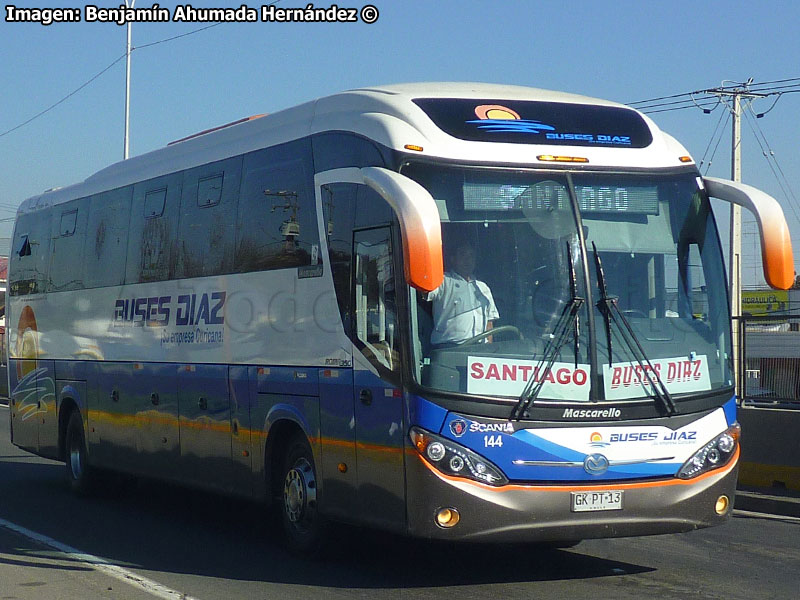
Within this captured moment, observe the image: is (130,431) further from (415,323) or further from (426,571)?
(415,323)

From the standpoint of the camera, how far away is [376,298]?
8.26m

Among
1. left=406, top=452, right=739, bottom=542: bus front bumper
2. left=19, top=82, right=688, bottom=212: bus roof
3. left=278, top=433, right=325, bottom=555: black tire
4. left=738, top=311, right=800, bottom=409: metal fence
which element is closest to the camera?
left=406, top=452, right=739, bottom=542: bus front bumper

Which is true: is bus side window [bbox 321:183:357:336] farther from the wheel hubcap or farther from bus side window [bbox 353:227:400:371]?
the wheel hubcap

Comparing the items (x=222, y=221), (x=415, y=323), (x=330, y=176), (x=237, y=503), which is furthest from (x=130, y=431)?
(x=415, y=323)

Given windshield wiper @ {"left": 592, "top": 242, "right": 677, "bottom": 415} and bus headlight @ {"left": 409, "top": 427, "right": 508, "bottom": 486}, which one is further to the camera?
windshield wiper @ {"left": 592, "top": 242, "right": 677, "bottom": 415}

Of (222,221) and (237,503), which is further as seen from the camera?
(237,503)

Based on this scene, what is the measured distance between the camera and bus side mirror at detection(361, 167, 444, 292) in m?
7.02

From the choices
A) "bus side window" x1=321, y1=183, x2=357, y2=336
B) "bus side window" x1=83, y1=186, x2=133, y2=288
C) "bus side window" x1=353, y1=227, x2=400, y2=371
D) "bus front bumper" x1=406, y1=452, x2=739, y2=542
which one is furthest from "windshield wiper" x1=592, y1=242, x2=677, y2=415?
"bus side window" x1=83, y1=186, x2=133, y2=288

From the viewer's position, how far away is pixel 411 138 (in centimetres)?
819

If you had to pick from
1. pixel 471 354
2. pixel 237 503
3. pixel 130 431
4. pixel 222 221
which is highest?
pixel 222 221

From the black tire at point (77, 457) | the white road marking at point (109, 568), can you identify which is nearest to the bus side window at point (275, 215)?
the white road marking at point (109, 568)

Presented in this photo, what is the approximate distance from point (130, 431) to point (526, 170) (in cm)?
638

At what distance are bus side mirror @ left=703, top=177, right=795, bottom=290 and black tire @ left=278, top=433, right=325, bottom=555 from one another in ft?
12.2

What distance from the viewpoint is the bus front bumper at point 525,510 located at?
766 cm
